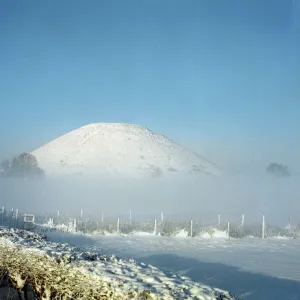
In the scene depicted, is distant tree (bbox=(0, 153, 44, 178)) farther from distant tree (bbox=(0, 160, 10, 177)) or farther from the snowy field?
the snowy field

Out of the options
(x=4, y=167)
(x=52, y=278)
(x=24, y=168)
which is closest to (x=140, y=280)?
(x=52, y=278)

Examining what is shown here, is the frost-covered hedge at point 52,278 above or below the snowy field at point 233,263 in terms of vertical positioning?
above

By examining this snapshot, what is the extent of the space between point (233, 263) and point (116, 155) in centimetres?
10103

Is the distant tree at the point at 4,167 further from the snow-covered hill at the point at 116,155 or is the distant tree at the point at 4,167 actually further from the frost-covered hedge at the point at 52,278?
the frost-covered hedge at the point at 52,278

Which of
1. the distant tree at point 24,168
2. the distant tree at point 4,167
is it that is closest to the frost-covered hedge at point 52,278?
the distant tree at point 24,168

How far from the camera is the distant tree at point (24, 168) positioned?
11306 cm

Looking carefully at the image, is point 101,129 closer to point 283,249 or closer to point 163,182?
point 163,182

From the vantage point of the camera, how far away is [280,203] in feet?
292

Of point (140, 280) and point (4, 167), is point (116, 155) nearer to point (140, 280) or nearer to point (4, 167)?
point (4, 167)

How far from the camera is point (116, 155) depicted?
119 metres

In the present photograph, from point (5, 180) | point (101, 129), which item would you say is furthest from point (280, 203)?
point (5, 180)

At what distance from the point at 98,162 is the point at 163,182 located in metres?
20.9

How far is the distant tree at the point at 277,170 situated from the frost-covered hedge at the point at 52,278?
14270 centimetres

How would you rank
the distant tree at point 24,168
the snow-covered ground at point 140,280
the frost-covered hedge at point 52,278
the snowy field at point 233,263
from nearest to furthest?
the snow-covered ground at point 140,280
the frost-covered hedge at point 52,278
the snowy field at point 233,263
the distant tree at point 24,168
